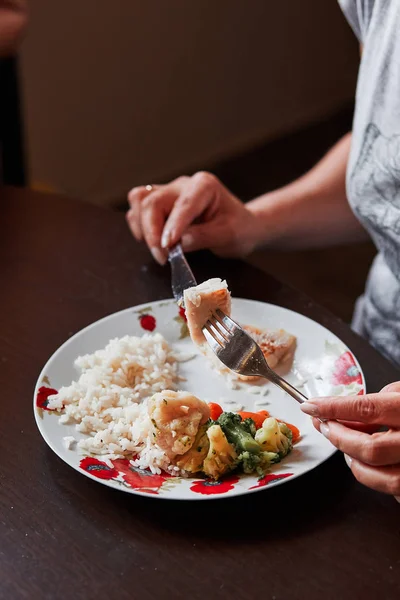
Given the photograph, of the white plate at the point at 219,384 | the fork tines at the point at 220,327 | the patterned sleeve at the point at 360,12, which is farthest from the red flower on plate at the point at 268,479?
the patterned sleeve at the point at 360,12

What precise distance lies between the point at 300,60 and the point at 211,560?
157 inches

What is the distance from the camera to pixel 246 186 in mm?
3867

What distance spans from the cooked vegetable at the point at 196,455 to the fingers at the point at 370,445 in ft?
0.57

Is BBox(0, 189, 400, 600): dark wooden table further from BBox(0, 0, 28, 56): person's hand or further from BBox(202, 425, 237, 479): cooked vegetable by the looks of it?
BBox(0, 0, 28, 56): person's hand

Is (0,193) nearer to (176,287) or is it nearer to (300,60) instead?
(176,287)

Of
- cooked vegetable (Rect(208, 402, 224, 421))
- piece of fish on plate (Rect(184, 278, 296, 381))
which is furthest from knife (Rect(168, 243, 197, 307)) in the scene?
cooked vegetable (Rect(208, 402, 224, 421))

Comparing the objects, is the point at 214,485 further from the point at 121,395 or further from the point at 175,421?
the point at 121,395

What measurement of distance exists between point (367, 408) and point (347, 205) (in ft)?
2.52

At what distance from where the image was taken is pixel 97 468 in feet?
3.11

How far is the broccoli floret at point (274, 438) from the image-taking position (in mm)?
958

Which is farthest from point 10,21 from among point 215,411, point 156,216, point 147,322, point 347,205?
point 215,411

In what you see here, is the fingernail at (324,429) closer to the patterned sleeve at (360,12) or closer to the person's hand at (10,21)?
the patterned sleeve at (360,12)

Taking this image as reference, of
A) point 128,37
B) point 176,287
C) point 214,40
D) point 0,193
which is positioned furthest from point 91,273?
point 214,40

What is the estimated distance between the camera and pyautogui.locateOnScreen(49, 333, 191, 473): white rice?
991mm
